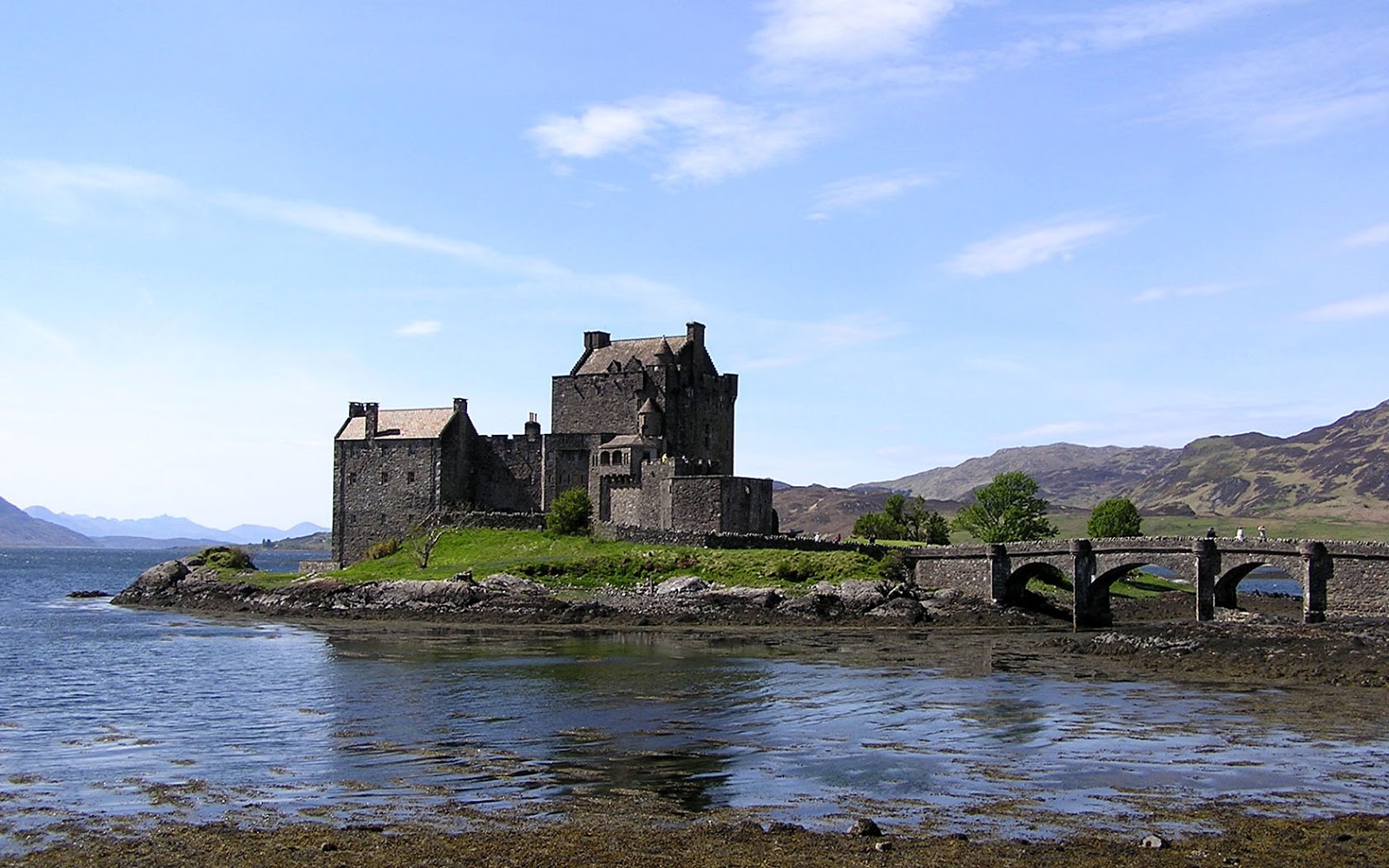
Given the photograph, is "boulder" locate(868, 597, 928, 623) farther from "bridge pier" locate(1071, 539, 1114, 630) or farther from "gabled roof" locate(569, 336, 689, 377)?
"gabled roof" locate(569, 336, 689, 377)

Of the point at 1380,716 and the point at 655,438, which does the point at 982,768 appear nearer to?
the point at 1380,716

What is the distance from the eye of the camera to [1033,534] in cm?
9419

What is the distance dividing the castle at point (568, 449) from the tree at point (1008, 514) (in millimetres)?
20440

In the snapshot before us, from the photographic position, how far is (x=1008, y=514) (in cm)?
9400

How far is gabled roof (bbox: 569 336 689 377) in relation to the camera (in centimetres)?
8481

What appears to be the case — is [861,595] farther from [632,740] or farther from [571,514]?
[632,740]

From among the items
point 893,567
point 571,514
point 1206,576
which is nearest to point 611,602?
point 571,514

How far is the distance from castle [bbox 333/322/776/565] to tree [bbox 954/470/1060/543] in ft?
67.1

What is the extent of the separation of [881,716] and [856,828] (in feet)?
43.6

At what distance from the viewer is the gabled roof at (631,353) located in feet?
278

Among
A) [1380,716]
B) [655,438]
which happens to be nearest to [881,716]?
[1380,716]

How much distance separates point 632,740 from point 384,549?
58695 millimetres

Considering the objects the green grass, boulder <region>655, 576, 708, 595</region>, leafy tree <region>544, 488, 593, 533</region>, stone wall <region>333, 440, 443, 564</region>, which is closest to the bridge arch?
the green grass

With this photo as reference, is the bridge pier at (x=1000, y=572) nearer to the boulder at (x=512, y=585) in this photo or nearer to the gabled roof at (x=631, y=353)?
the boulder at (x=512, y=585)
